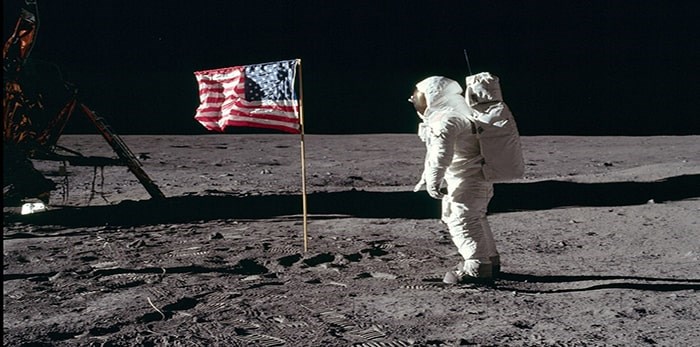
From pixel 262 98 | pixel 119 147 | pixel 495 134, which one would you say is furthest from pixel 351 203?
pixel 495 134

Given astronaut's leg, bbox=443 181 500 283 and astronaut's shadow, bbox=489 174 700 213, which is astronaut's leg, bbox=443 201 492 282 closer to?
astronaut's leg, bbox=443 181 500 283

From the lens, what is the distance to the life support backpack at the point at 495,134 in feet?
10.9

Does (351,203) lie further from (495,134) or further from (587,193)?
(495,134)

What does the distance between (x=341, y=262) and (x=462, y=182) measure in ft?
3.11

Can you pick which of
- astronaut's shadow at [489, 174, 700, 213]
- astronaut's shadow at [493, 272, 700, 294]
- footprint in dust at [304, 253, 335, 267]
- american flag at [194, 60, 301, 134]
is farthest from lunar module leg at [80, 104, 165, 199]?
astronaut's shadow at [493, 272, 700, 294]

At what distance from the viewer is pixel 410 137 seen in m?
10.5

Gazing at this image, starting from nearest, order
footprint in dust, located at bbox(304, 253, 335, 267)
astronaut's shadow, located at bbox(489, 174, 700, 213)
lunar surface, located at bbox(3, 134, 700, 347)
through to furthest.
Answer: lunar surface, located at bbox(3, 134, 700, 347) < footprint in dust, located at bbox(304, 253, 335, 267) < astronaut's shadow, located at bbox(489, 174, 700, 213)

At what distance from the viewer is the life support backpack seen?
3.33m

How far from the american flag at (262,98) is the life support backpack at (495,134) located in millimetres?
1293

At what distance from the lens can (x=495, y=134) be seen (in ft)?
10.9

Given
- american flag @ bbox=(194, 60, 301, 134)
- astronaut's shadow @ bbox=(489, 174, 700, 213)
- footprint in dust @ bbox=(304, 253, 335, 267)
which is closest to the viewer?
Answer: footprint in dust @ bbox=(304, 253, 335, 267)

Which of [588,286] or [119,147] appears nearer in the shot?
[588,286]

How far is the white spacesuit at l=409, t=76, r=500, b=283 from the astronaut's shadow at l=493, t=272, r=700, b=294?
13cm

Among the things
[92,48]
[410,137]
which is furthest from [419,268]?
[92,48]
